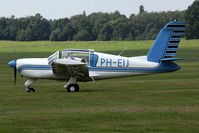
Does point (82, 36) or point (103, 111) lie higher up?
point (82, 36)

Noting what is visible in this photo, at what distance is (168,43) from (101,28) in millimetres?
94528

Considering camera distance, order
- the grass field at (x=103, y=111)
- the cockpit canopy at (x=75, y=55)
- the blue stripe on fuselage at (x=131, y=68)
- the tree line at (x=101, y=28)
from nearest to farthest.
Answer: the grass field at (x=103, y=111) → the cockpit canopy at (x=75, y=55) → the blue stripe on fuselage at (x=131, y=68) → the tree line at (x=101, y=28)

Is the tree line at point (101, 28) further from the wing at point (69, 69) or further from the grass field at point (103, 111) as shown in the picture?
the grass field at point (103, 111)

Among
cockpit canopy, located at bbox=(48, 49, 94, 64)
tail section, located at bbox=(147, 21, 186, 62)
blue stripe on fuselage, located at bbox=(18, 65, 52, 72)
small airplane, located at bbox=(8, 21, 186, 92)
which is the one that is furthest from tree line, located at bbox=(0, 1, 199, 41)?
blue stripe on fuselage, located at bbox=(18, 65, 52, 72)

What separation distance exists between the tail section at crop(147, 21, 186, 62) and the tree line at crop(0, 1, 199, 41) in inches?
2917

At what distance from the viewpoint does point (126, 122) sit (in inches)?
468

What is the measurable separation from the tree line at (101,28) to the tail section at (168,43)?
7410 cm

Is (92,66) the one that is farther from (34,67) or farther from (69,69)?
(34,67)

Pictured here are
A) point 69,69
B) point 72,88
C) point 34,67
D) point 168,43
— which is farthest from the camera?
point 168,43

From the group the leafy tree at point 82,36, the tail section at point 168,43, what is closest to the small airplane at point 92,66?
the tail section at point 168,43

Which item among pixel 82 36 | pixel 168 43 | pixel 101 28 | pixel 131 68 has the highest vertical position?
pixel 101 28

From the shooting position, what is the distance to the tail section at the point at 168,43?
20.5 meters

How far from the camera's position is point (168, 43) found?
20.6m

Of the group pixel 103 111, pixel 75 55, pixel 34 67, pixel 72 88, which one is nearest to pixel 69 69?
pixel 75 55
